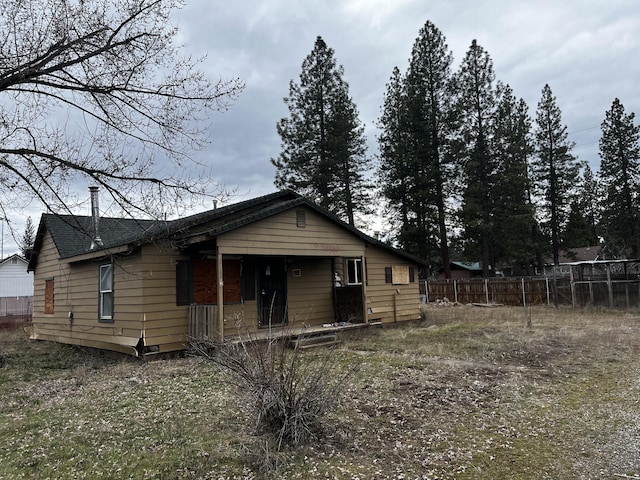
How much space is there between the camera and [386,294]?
14.7 meters

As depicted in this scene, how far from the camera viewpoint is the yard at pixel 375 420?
12.6ft

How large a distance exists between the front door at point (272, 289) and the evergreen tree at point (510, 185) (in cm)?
1972

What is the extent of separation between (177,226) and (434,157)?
845 inches

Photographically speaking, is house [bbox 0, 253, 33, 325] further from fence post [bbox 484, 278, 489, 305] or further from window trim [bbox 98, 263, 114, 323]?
fence post [bbox 484, 278, 489, 305]

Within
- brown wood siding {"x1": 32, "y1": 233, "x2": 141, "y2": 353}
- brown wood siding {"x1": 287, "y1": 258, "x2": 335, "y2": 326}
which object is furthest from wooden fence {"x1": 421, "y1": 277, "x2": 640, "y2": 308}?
brown wood siding {"x1": 32, "y1": 233, "x2": 141, "y2": 353}

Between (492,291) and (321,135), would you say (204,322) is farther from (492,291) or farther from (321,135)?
(321,135)

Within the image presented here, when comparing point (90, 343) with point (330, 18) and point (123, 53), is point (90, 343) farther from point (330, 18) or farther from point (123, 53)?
point (330, 18)

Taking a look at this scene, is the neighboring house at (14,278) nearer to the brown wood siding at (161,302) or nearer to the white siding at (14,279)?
the white siding at (14,279)

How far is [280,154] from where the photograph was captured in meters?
27.7

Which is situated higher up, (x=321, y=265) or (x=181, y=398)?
(x=321, y=265)

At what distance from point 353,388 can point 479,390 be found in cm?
170

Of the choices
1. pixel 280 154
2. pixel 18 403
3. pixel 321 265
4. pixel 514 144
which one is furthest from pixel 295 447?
pixel 514 144

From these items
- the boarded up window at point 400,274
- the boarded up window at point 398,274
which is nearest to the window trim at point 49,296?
the boarded up window at point 398,274

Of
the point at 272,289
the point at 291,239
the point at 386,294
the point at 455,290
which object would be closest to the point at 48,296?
the point at 272,289
